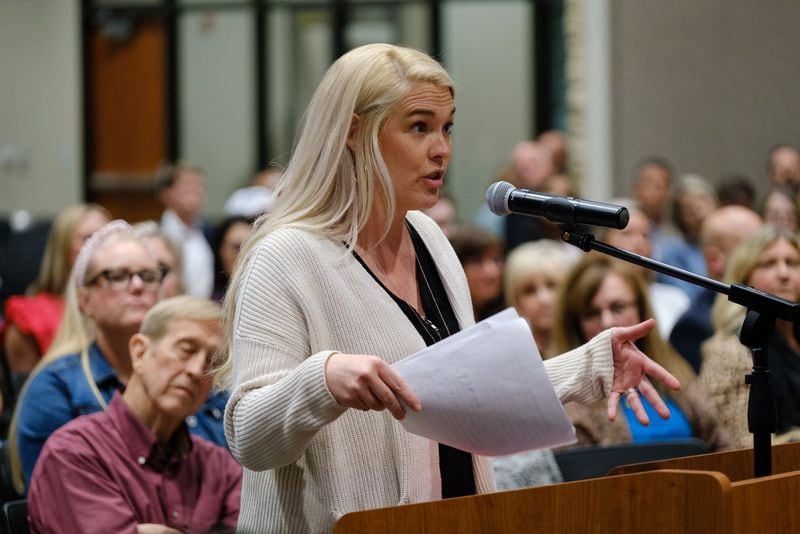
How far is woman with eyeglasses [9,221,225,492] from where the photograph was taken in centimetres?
369

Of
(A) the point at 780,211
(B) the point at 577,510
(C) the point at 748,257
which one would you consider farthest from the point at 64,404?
(A) the point at 780,211

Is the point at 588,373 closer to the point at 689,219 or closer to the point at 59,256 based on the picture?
the point at 59,256

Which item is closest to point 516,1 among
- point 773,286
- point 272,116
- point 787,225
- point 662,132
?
point 272,116

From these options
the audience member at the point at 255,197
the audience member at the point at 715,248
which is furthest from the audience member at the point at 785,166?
the audience member at the point at 255,197

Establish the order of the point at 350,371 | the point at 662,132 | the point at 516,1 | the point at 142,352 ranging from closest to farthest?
1. the point at 350,371
2. the point at 142,352
3. the point at 662,132
4. the point at 516,1

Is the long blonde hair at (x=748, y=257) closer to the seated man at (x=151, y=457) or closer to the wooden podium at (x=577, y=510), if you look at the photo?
the seated man at (x=151, y=457)

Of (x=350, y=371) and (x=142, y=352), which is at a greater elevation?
(x=350, y=371)

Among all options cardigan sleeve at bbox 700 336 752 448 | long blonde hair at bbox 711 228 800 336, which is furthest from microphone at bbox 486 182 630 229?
long blonde hair at bbox 711 228 800 336

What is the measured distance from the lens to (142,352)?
339 centimetres

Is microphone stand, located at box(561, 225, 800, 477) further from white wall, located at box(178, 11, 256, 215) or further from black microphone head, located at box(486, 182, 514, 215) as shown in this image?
white wall, located at box(178, 11, 256, 215)

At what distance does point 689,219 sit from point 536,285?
311cm

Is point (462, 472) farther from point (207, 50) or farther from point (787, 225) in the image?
point (207, 50)

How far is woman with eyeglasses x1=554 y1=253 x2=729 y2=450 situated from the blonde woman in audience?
7cm

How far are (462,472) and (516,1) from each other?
10.9 m
